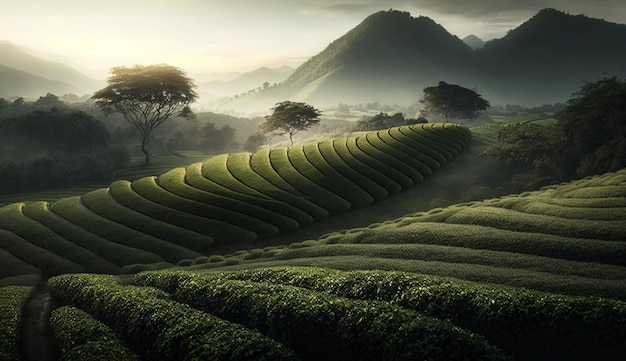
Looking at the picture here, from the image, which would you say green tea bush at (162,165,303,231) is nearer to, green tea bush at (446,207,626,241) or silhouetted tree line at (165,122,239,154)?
green tea bush at (446,207,626,241)

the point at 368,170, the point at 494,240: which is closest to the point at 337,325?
the point at 494,240

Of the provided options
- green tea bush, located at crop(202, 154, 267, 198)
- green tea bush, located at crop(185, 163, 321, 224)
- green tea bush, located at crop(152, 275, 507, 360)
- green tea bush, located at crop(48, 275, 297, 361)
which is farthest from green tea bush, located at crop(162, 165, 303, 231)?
green tea bush, located at crop(152, 275, 507, 360)

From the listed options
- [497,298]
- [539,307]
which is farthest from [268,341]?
[539,307]

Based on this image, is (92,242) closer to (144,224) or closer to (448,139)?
(144,224)

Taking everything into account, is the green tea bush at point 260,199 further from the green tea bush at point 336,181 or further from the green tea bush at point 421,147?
the green tea bush at point 421,147

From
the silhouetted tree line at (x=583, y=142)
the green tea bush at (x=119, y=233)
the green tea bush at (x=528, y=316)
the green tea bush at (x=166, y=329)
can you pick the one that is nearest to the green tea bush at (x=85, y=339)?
the green tea bush at (x=166, y=329)

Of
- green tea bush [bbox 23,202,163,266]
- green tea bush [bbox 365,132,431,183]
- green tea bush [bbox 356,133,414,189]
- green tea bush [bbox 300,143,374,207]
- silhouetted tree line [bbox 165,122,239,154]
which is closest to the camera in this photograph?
green tea bush [bbox 23,202,163,266]

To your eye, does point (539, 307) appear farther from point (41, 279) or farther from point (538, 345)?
point (41, 279)
